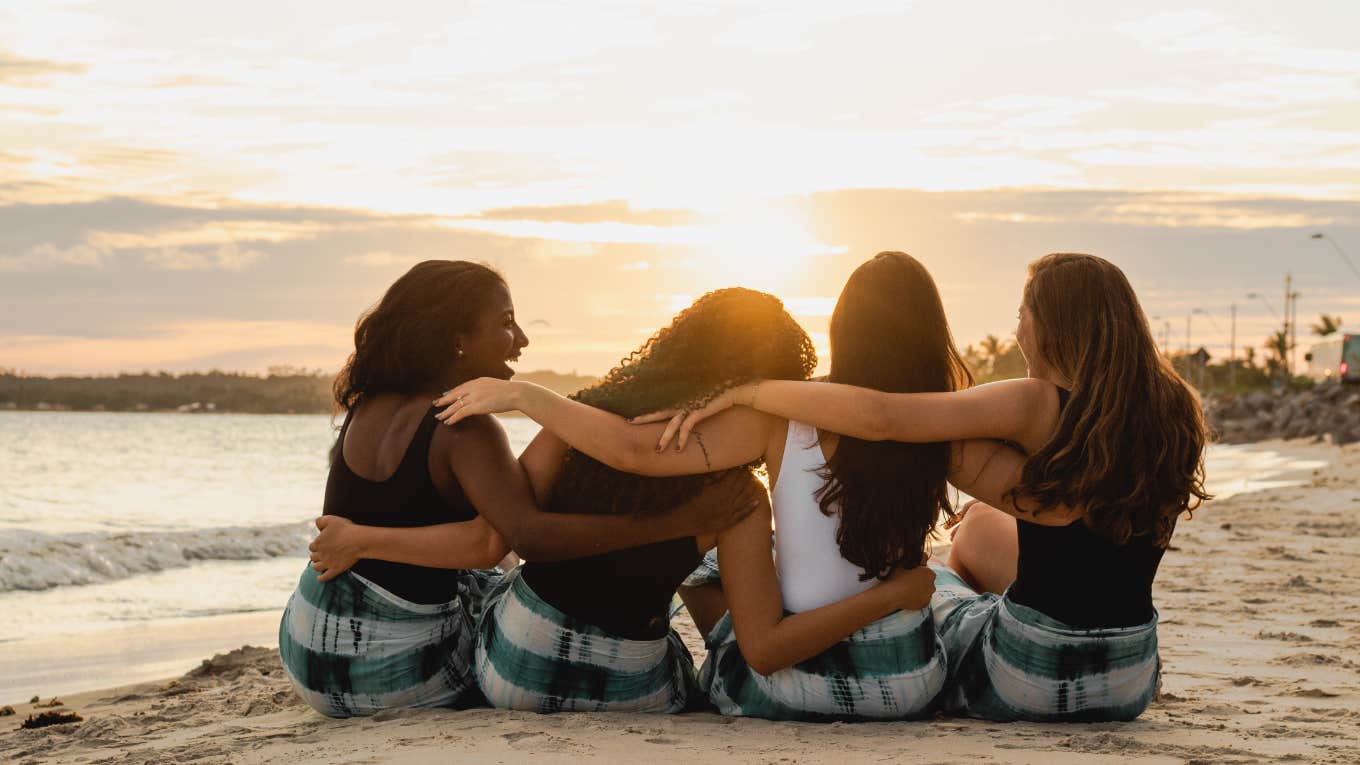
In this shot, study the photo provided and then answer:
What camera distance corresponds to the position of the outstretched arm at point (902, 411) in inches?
132

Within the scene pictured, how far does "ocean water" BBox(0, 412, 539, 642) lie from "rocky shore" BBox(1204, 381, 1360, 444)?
1078 inches

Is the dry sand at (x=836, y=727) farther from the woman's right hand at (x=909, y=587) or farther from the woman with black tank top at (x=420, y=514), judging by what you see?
the woman's right hand at (x=909, y=587)

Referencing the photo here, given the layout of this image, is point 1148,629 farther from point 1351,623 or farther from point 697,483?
point 1351,623

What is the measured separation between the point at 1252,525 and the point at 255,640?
9104mm

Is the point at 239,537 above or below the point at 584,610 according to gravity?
below

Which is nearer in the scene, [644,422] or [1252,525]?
[644,422]

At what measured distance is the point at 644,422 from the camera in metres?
3.49

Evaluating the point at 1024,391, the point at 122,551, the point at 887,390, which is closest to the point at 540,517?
the point at 887,390

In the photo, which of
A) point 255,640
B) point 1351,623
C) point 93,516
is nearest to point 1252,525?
point 1351,623

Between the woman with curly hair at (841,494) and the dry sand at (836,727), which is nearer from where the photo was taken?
the dry sand at (836,727)

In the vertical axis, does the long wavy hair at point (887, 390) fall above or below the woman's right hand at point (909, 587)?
above

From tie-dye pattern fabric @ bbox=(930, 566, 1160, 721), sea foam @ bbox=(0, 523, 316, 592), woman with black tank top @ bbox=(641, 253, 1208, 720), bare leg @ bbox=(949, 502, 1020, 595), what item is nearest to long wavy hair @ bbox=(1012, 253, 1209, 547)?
woman with black tank top @ bbox=(641, 253, 1208, 720)

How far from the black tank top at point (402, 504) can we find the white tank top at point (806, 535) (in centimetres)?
96

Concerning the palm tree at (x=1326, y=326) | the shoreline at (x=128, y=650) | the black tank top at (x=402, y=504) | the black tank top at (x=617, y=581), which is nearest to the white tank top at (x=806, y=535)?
the black tank top at (x=617, y=581)
